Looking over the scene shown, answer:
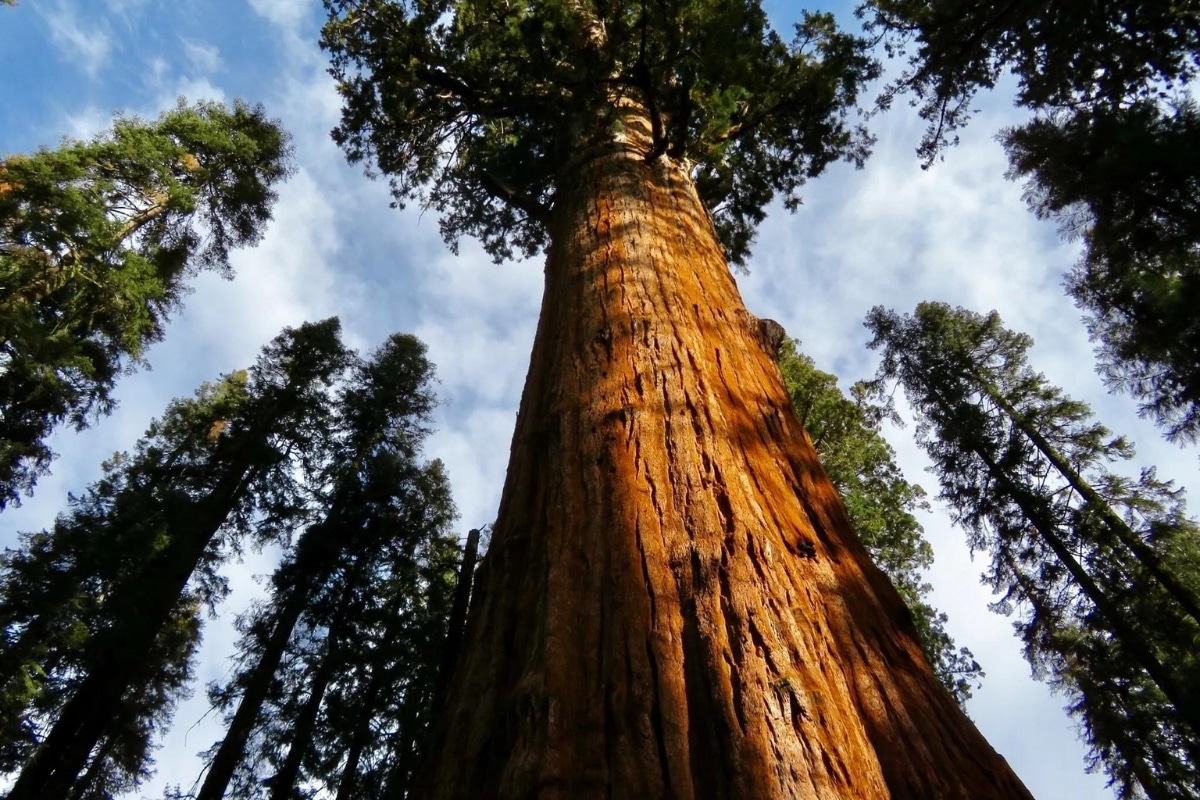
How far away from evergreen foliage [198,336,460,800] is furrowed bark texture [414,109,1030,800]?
508 centimetres

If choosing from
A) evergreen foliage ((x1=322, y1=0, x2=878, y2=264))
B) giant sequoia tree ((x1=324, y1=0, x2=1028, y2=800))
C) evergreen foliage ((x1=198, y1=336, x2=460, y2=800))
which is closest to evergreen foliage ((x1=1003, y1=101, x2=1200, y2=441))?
evergreen foliage ((x1=322, y1=0, x2=878, y2=264))

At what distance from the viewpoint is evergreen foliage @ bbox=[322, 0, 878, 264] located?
593 centimetres

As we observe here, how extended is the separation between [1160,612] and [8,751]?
56.9 ft

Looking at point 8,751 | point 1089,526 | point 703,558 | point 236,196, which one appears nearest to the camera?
point 703,558

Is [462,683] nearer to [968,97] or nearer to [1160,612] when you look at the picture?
[968,97]

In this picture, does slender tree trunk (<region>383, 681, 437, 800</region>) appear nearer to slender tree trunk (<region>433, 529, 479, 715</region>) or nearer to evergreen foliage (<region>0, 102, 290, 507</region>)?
slender tree trunk (<region>433, 529, 479, 715</region>)

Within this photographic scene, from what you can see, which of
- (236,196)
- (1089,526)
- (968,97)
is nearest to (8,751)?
(236,196)

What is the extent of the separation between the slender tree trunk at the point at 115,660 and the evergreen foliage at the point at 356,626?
127 centimetres

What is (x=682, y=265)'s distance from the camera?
152 inches

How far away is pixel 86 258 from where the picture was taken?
10.3 metres

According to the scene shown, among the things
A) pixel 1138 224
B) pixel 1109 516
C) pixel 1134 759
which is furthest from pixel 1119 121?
pixel 1134 759

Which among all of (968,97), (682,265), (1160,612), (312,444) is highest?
(968,97)

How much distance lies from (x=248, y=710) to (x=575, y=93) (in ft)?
27.4

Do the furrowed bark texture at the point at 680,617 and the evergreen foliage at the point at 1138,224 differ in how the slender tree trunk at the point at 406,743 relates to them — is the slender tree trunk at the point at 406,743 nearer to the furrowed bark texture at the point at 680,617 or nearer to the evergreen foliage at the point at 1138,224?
the furrowed bark texture at the point at 680,617
